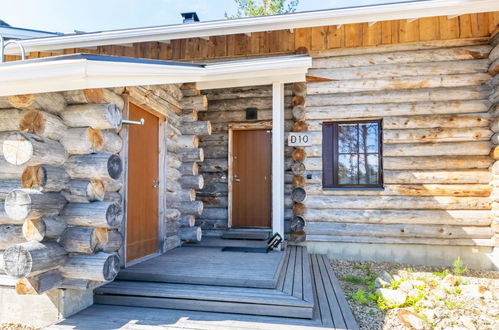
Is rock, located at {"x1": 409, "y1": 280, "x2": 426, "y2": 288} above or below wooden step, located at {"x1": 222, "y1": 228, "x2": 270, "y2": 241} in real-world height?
below

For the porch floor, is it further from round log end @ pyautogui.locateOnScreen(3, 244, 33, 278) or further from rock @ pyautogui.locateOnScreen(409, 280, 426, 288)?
rock @ pyautogui.locateOnScreen(409, 280, 426, 288)

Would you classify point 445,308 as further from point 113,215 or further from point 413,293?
point 113,215

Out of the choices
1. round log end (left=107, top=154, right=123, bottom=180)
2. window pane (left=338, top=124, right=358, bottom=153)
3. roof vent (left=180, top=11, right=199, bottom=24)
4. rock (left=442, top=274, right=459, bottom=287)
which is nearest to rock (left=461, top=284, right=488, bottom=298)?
rock (left=442, top=274, right=459, bottom=287)

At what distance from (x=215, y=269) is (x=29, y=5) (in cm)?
2499

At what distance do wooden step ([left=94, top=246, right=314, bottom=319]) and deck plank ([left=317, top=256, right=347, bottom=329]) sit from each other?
249 mm

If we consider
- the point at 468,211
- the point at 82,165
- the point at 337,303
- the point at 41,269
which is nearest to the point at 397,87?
the point at 468,211

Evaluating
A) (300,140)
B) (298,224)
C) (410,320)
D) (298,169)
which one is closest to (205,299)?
(410,320)

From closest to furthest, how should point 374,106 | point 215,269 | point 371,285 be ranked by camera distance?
point 215,269 < point 371,285 < point 374,106

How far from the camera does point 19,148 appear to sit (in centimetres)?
264

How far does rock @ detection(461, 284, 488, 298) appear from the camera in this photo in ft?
12.8

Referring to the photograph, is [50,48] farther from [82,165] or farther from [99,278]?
[99,278]

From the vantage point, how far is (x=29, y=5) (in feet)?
67.9

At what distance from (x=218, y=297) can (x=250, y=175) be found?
11.9 ft

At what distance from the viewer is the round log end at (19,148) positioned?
2631 millimetres
